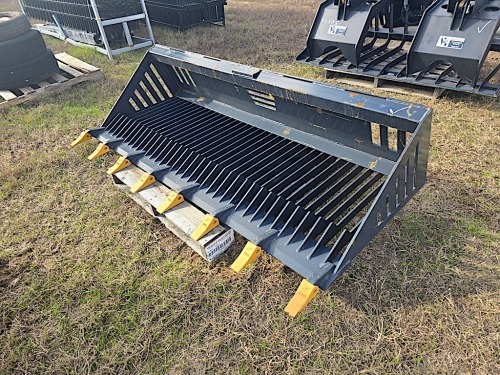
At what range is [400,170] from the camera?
1.90 m

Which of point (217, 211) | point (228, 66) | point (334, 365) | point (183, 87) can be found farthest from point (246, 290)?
point (183, 87)

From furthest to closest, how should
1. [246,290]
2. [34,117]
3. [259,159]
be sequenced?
[34,117] → [259,159] → [246,290]

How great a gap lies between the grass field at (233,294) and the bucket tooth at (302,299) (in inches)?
14.6

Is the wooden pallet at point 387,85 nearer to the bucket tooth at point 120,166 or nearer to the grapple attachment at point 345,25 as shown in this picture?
the grapple attachment at point 345,25

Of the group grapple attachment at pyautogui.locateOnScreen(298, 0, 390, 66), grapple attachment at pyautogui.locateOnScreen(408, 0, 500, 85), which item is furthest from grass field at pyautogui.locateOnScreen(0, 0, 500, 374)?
grapple attachment at pyautogui.locateOnScreen(298, 0, 390, 66)

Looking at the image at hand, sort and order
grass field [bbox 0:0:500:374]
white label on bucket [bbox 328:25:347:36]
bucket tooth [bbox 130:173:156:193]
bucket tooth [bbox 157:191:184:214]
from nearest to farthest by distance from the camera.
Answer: grass field [bbox 0:0:500:374] → bucket tooth [bbox 157:191:184:214] → bucket tooth [bbox 130:173:156:193] → white label on bucket [bbox 328:25:347:36]

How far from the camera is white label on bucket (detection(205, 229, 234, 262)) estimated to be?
2.32 metres

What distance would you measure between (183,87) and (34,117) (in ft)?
7.19

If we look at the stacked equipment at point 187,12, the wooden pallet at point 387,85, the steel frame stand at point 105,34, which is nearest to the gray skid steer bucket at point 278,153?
the wooden pallet at point 387,85

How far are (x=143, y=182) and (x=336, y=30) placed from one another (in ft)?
10.6

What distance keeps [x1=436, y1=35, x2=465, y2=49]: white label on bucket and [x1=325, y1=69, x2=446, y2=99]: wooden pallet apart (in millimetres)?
464

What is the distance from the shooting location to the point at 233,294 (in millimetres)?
2223

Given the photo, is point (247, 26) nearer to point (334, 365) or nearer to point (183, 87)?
point (183, 87)

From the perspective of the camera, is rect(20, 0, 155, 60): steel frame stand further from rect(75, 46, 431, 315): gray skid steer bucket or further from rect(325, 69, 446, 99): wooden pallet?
rect(325, 69, 446, 99): wooden pallet
